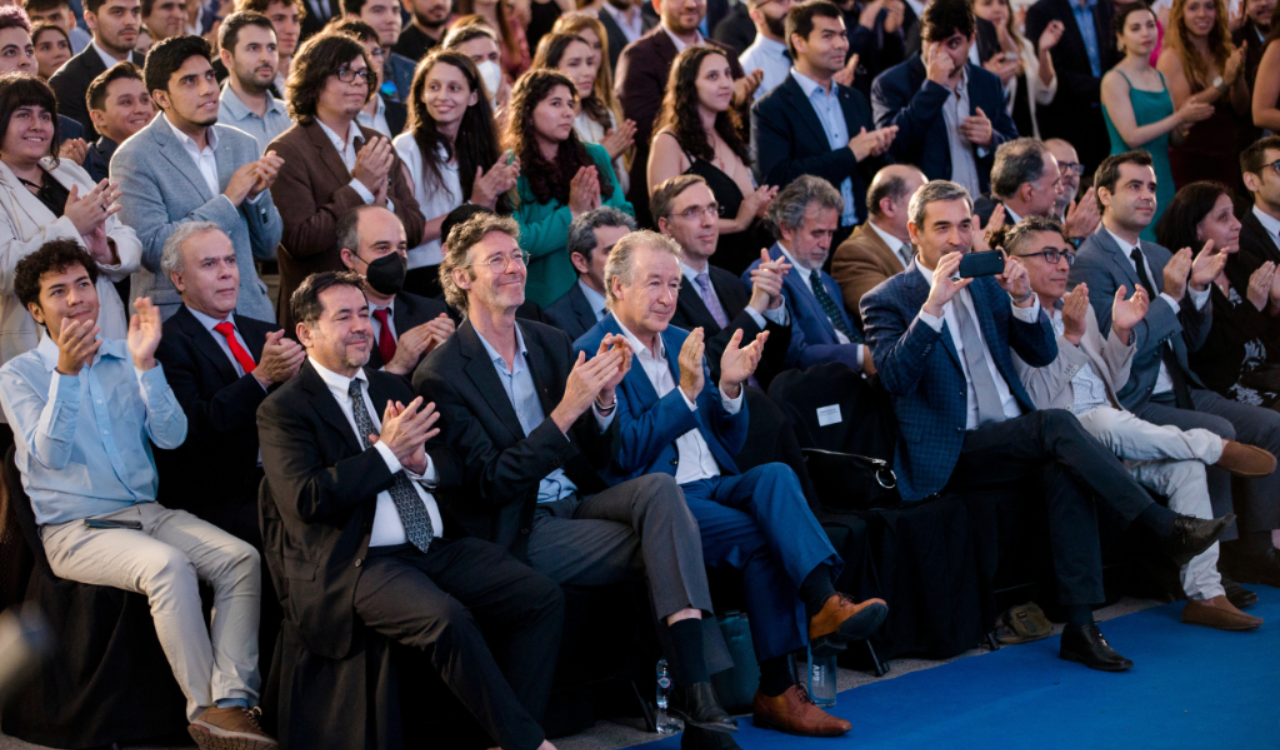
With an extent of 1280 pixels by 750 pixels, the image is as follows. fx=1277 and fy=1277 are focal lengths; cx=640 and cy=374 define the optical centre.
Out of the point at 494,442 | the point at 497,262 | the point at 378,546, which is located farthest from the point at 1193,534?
the point at 378,546

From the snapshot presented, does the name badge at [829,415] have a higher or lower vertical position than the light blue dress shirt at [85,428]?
lower

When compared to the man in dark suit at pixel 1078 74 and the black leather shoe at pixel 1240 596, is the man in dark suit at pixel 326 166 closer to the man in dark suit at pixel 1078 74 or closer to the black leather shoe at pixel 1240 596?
the black leather shoe at pixel 1240 596

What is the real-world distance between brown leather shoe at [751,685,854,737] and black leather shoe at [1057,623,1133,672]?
0.99 metres

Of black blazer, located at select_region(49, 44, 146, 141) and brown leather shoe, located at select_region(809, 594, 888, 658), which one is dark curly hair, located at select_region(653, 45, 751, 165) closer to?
black blazer, located at select_region(49, 44, 146, 141)

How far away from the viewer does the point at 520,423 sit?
3.68m

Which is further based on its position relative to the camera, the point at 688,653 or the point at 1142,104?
the point at 1142,104

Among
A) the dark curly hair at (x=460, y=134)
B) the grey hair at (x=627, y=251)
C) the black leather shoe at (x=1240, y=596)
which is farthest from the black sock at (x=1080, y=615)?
the dark curly hair at (x=460, y=134)

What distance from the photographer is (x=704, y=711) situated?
327 cm

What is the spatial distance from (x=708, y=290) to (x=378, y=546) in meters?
2.07

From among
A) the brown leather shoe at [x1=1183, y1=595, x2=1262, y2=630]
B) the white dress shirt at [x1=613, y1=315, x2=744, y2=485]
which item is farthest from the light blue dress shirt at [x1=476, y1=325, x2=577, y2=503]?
the brown leather shoe at [x1=1183, y1=595, x2=1262, y2=630]

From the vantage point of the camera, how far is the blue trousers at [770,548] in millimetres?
3582

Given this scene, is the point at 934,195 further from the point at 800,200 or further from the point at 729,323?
the point at 729,323

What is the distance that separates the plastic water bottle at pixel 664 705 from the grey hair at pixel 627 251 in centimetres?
114

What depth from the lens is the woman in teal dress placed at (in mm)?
6953
